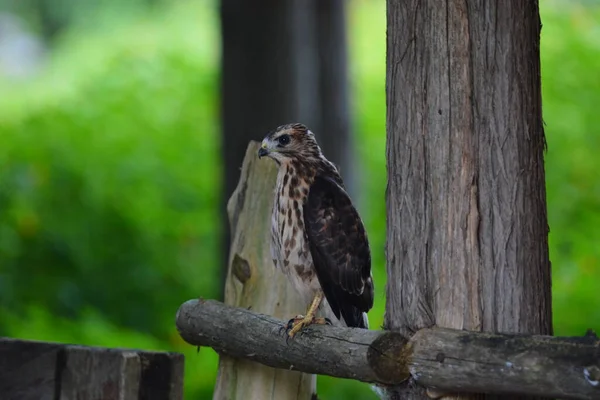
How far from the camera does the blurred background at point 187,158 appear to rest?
24.5ft

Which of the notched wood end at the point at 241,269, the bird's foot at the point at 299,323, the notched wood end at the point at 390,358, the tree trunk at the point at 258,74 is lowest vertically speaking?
the notched wood end at the point at 390,358

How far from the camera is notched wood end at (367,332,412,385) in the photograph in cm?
303

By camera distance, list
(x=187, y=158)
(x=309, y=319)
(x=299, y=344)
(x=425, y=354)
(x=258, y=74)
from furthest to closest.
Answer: (x=187, y=158), (x=258, y=74), (x=309, y=319), (x=299, y=344), (x=425, y=354)

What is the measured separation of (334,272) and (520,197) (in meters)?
0.98

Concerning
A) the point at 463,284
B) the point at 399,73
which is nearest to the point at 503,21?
the point at 399,73

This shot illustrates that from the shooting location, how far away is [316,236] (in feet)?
12.8

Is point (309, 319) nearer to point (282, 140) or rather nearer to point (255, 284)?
point (255, 284)

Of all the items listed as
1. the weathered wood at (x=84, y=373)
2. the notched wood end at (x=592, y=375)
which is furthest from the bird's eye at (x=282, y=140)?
the notched wood end at (x=592, y=375)

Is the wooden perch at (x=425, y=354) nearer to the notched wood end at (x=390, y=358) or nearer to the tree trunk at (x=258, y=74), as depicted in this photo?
the notched wood end at (x=390, y=358)

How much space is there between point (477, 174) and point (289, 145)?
1130mm

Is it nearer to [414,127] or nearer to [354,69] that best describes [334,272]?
[414,127]

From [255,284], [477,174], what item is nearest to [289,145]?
[255,284]

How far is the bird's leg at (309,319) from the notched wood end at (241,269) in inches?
10.7

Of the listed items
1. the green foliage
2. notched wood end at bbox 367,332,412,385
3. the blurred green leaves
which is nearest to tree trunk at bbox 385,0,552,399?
notched wood end at bbox 367,332,412,385
